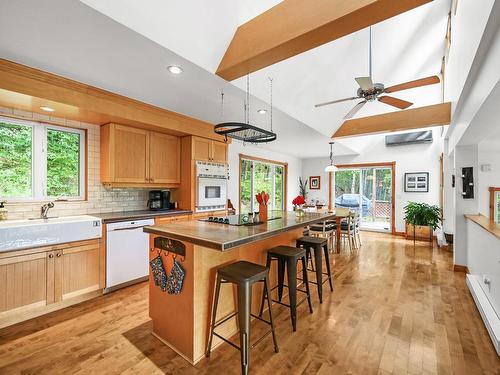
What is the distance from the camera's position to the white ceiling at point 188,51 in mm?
1614

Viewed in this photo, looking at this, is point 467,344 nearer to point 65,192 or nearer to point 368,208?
point 65,192

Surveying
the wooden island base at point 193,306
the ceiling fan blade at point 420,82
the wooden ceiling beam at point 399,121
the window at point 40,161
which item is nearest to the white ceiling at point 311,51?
the wooden ceiling beam at point 399,121

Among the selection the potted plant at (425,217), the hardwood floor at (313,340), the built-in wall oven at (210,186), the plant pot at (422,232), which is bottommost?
the hardwood floor at (313,340)

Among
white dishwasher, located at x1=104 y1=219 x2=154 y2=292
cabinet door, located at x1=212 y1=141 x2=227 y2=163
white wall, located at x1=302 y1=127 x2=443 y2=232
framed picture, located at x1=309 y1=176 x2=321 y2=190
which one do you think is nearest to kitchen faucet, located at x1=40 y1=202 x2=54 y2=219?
white dishwasher, located at x1=104 y1=219 x2=154 y2=292

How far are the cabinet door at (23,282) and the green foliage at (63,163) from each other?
3.12 ft

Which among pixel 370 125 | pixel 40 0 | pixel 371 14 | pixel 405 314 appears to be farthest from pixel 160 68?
pixel 370 125

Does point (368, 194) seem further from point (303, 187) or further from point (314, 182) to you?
point (303, 187)

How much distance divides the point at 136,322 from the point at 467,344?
113 inches

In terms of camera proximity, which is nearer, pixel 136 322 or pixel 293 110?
pixel 136 322

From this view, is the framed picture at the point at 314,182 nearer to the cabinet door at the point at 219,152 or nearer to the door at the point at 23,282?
the cabinet door at the point at 219,152

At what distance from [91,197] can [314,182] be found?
21.3 ft

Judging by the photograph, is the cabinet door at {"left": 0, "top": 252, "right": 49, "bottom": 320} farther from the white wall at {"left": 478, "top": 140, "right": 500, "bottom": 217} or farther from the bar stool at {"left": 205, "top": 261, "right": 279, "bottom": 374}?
the white wall at {"left": 478, "top": 140, "right": 500, "bottom": 217}

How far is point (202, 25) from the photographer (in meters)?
1.96

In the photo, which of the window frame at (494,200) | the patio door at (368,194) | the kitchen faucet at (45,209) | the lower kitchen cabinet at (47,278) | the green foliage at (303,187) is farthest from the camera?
the green foliage at (303,187)
